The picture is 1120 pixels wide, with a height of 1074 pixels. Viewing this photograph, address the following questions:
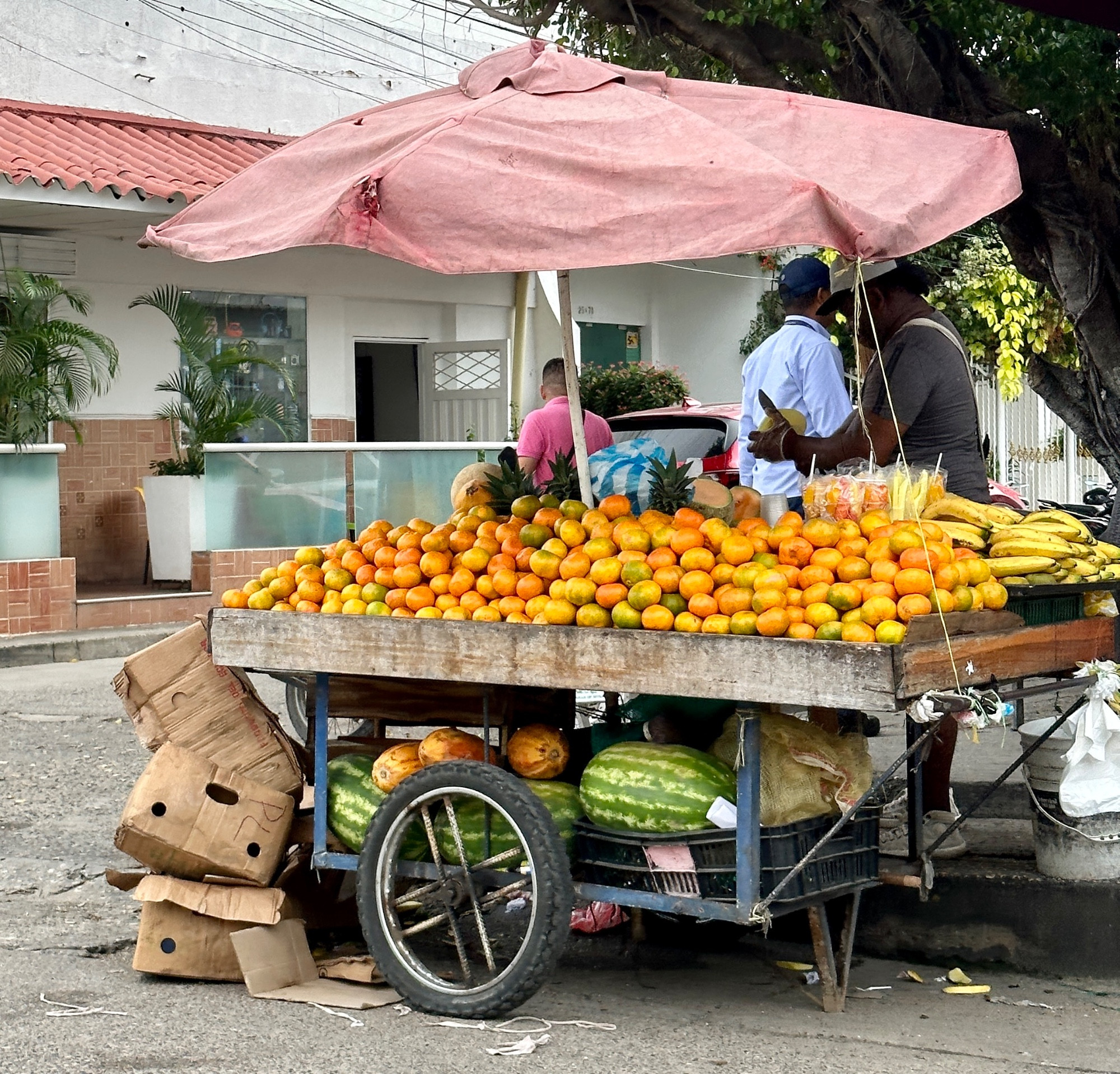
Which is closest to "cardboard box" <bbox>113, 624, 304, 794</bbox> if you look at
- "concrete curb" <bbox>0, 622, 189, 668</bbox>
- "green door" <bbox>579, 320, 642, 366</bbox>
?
"concrete curb" <bbox>0, 622, 189, 668</bbox>

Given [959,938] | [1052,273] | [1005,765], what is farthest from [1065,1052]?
[1052,273]

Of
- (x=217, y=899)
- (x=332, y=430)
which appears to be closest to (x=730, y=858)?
(x=217, y=899)

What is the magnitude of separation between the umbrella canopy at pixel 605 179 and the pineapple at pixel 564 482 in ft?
3.58

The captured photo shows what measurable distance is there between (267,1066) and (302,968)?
709mm

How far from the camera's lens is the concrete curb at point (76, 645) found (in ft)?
34.3

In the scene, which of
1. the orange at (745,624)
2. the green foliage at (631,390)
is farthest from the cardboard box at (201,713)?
the green foliage at (631,390)

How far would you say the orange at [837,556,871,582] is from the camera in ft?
12.6

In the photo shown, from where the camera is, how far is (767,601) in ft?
12.5

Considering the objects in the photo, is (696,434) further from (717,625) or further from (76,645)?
(717,625)

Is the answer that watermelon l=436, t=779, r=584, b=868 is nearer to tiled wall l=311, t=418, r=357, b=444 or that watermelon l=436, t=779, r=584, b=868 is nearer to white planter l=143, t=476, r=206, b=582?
white planter l=143, t=476, r=206, b=582

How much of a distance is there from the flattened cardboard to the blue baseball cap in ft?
9.22

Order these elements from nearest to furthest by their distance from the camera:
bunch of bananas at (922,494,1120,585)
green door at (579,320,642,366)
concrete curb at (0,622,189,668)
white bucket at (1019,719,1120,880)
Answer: bunch of bananas at (922,494,1120,585), white bucket at (1019,719,1120,880), concrete curb at (0,622,189,668), green door at (579,320,642,366)

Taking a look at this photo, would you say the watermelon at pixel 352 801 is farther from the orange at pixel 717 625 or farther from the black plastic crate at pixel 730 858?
the orange at pixel 717 625

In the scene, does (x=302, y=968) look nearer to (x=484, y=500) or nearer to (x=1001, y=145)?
(x=484, y=500)
